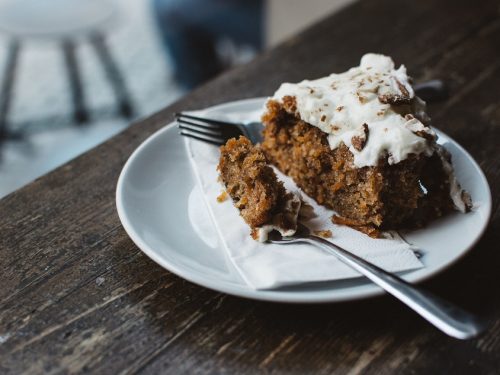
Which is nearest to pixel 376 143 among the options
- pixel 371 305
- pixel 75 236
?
pixel 371 305

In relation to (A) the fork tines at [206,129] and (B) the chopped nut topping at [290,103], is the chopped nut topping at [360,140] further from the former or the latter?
(A) the fork tines at [206,129]

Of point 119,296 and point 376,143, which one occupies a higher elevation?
point 376,143

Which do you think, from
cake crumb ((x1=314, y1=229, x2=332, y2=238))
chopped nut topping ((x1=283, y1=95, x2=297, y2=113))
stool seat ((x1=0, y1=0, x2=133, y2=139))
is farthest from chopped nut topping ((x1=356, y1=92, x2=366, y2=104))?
stool seat ((x1=0, y1=0, x2=133, y2=139))

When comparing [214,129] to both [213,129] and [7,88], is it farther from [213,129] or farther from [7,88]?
[7,88]

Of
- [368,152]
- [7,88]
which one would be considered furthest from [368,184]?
[7,88]

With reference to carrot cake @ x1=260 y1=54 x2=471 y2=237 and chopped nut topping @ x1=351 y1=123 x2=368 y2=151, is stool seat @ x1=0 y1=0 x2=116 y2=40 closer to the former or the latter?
carrot cake @ x1=260 y1=54 x2=471 y2=237

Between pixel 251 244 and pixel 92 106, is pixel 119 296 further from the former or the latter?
pixel 92 106

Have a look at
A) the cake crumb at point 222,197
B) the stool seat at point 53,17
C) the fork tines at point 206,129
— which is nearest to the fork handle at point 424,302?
the cake crumb at point 222,197

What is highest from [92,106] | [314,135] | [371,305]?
[314,135]
